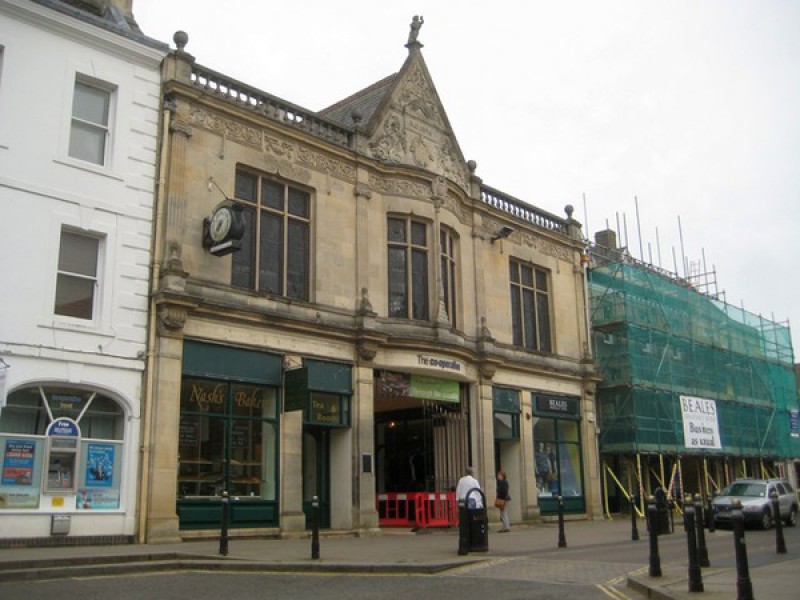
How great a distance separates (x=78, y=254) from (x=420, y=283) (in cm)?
1009

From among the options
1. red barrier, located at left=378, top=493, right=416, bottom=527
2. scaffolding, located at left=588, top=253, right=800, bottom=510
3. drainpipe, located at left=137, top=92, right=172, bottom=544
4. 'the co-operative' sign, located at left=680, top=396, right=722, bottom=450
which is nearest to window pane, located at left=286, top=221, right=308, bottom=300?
drainpipe, located at left=137, top=92, right=172, bottom=544

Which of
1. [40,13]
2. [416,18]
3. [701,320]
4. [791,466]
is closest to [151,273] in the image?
[40,13]

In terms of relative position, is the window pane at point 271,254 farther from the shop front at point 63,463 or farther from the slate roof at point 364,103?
the shop front at point 63,463

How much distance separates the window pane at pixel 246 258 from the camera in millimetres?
20359

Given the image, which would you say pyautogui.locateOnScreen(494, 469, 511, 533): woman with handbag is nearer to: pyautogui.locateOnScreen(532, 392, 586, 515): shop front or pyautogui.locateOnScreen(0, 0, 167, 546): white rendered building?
pyautogui.locateOnScreen(532, 392, 586, 515): shop front

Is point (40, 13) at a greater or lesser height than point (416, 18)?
lesser

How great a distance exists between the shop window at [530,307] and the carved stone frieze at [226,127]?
11.1 meters

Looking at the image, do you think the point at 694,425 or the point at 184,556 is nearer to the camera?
the point at 184,556

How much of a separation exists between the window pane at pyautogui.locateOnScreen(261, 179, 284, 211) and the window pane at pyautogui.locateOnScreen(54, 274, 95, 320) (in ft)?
17.9

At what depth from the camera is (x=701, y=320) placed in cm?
3631

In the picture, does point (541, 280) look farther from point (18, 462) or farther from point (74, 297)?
point (18, 462)

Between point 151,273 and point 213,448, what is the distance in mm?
4168

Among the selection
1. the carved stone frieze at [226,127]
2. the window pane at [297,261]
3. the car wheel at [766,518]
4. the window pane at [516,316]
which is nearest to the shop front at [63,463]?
the window pane at [297,261]

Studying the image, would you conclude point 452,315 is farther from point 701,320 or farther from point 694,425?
point 701,320
